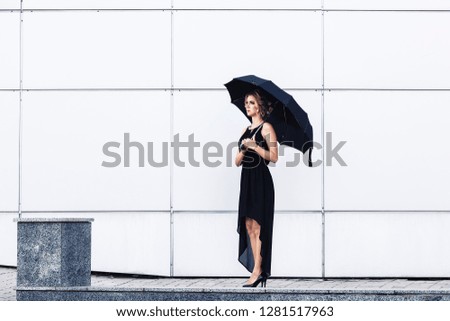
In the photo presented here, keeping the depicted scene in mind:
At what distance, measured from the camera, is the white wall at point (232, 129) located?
12930 millimetres

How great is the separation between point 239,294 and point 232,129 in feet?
12.3

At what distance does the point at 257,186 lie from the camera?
35.9ft

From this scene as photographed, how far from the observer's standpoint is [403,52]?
13.0 meters

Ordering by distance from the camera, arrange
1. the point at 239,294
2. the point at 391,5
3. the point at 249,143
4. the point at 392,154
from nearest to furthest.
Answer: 1. the point at 239,294
2. the point at 249,143
3. the point at 392,154
4. the point at 391,5

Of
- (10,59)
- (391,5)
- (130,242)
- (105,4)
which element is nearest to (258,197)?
(130,242)

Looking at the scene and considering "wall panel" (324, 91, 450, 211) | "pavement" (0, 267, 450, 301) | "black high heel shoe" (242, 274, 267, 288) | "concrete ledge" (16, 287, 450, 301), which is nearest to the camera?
"concrete ledge" (16, 287, 450, 301)

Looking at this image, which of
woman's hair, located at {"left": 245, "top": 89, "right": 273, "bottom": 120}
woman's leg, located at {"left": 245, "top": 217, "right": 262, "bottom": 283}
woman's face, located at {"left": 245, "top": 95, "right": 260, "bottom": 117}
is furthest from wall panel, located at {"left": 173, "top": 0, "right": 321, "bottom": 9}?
woman's leg, located at {"left": 245, "top": 217, "right": 262, "bottom": 283}

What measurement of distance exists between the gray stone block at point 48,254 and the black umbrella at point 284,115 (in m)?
2.50

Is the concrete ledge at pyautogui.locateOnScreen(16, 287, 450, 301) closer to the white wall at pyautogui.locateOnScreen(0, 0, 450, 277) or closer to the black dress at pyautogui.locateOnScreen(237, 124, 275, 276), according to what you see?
the black dress at pyautogui.locateOnScreen(237, 124, 275, 276)

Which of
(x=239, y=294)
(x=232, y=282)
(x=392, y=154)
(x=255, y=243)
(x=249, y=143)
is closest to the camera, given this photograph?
(x=239, y=294)

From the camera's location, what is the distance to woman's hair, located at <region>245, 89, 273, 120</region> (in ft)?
36.1

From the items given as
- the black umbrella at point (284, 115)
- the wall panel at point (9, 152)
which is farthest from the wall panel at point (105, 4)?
the black umbrella at point (284, 115)

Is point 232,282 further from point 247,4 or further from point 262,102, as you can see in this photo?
point 247,4

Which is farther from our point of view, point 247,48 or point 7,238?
point 7,238
